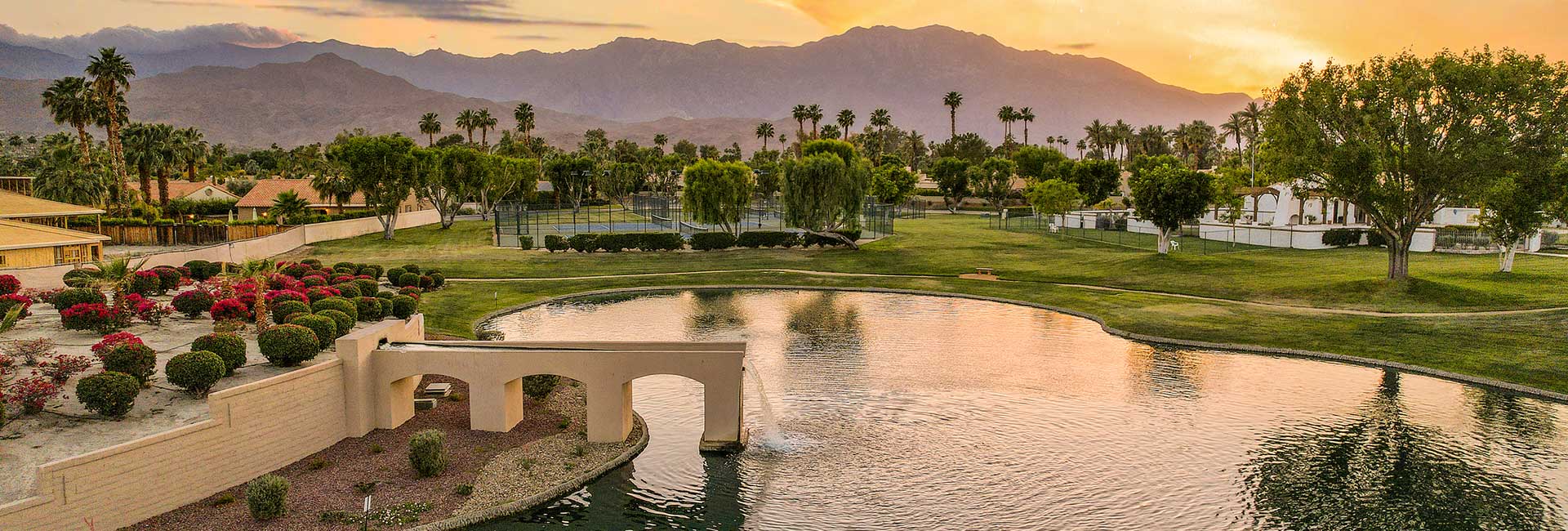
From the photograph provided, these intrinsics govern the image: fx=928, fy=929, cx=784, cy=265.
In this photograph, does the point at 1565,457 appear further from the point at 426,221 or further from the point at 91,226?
the point at 426,221

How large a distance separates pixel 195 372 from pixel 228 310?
297 inches

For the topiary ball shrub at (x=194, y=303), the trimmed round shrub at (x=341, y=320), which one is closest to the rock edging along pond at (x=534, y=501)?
the trimmed round shrub at (x=341, y=320)

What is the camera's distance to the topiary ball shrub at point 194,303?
31234 millimetres

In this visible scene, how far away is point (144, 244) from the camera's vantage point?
7081 centimetres

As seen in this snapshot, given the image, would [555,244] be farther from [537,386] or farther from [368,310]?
[537,386]

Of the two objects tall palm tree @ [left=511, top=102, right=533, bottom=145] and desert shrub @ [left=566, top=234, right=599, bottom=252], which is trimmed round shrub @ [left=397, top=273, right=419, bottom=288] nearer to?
desert shrub @ [left=566, top=234, right=599, bottom=252]

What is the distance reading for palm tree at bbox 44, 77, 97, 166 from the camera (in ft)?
237

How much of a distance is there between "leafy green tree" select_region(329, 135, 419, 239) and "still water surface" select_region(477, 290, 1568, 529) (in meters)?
56.3

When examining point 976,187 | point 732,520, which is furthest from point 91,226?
point 976,187

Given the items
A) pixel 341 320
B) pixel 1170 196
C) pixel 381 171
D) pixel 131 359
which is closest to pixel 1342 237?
pixel 1170 196

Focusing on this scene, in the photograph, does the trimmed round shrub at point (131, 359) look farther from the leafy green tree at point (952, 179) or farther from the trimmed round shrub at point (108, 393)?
the leafy green tree at point (952, 179)

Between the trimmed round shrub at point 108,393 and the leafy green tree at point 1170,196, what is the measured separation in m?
53.5

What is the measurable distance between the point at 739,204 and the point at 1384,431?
51259mm

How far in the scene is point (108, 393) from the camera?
2086 cm
